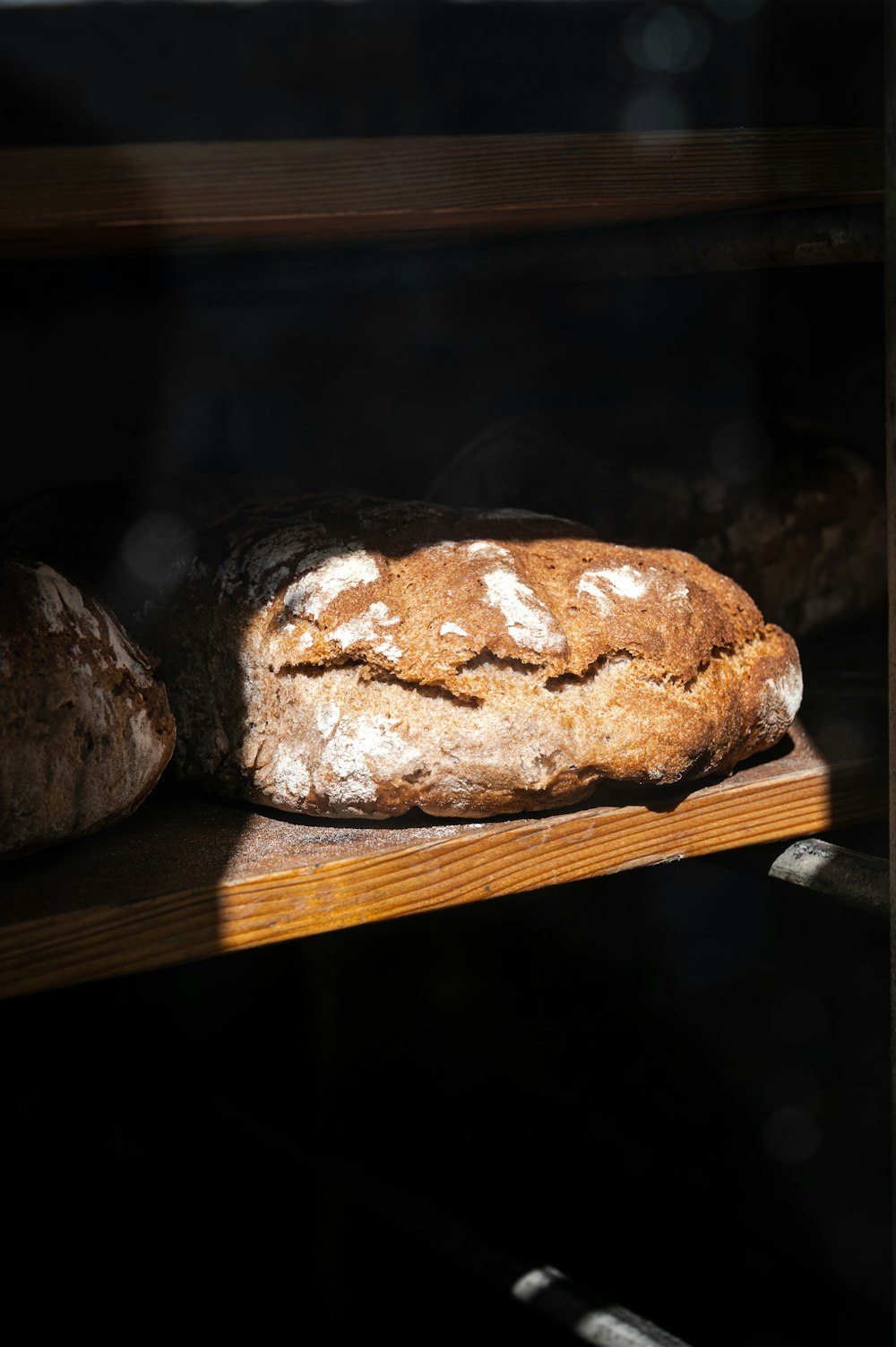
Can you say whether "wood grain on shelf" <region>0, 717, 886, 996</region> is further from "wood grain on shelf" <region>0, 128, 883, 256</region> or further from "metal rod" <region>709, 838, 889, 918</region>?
"wood grain on shelf" <region>0, 128, 883, 256</region>

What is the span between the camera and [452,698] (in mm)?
1088

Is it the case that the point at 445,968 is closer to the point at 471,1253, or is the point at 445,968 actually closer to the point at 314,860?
the point at 471,1253

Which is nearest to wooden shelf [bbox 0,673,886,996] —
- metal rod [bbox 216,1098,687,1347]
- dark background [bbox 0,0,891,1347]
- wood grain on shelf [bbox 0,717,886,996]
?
wood grain on shelf [bbox 0,717,886,996]

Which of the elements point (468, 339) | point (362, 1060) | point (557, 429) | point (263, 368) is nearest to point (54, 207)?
point (557, 429)

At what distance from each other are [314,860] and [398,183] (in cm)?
55

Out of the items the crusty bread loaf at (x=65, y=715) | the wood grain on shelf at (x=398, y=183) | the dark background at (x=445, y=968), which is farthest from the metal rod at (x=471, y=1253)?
the wood grain on shelf at (x=398, y=183)

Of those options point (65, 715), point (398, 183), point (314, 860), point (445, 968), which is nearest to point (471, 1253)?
point (445, 968)

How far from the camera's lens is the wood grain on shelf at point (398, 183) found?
0.87 meters

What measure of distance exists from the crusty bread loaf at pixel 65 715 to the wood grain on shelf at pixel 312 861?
0.17ft

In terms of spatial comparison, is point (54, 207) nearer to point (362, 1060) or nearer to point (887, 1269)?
point (362, 1060)

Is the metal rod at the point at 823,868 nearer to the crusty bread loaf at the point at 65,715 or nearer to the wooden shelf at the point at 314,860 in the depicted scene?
→ the wooden shelf at the point at 314,860

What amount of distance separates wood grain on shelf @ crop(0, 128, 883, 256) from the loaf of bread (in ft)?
1.01

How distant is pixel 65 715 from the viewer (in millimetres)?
1006

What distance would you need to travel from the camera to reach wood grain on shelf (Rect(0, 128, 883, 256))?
2.84 ft
